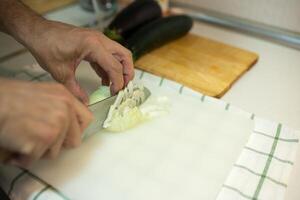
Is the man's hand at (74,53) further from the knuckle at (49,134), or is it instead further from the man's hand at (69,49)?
the knuckle at (49,134)

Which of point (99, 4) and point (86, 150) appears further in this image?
point (99, 4)

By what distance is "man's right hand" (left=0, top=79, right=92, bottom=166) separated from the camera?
0.40 m

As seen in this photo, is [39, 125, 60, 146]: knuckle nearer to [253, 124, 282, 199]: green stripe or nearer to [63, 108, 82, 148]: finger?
[63, 108, 82, 148]: finger

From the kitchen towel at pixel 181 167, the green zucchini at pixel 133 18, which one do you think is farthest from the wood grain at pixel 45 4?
the kitchen towel at pixel 181 167

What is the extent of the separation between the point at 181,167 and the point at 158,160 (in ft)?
0.14

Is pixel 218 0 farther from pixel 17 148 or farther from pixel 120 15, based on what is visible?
pixel 17 148

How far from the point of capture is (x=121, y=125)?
61cm

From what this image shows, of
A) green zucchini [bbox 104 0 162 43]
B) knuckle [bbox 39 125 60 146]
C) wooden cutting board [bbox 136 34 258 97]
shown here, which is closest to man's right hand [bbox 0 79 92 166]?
knuckle [bbox 39 125 60 146]

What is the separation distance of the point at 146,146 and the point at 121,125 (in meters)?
0.07

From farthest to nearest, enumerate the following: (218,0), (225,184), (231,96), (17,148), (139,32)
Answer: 1. (218,0)
2. (139,32)
3. (231,96)
4. (225,184)
5. (17,148)

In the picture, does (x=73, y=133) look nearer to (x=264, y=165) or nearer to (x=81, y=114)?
(x=81, y=114)

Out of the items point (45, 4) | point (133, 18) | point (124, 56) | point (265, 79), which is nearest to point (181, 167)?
point (124, 56)

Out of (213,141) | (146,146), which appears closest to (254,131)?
(213,141)

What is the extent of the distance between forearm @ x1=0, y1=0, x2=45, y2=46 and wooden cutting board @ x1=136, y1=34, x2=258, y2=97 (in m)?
0.28
